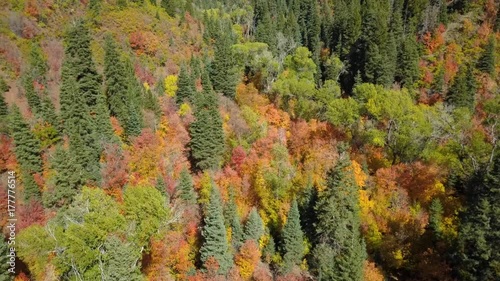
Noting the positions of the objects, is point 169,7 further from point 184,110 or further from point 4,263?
point 4,263

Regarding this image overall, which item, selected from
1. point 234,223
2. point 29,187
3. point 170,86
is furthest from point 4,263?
point 170,86

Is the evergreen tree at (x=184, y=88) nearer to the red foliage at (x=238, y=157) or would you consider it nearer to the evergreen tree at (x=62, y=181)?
the red foliage at (x=238, y=157)

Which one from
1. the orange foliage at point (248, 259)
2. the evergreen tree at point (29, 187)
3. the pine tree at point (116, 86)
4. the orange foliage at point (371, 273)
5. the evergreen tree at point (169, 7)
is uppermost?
the evergreen tree at point (169, 7)

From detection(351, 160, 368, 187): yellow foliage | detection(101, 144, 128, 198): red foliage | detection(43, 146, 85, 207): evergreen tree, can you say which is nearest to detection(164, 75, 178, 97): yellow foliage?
detection(101, 144, 128, 198): red foliage

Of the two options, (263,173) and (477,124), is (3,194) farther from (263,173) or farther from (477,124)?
(477,124)

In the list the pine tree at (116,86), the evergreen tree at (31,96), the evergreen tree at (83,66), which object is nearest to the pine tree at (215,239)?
the pine tree at (116,86)

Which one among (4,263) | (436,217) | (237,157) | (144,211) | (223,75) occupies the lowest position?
(237,157)

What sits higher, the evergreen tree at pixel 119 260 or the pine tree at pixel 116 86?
the pine tree at pixel 116 86
